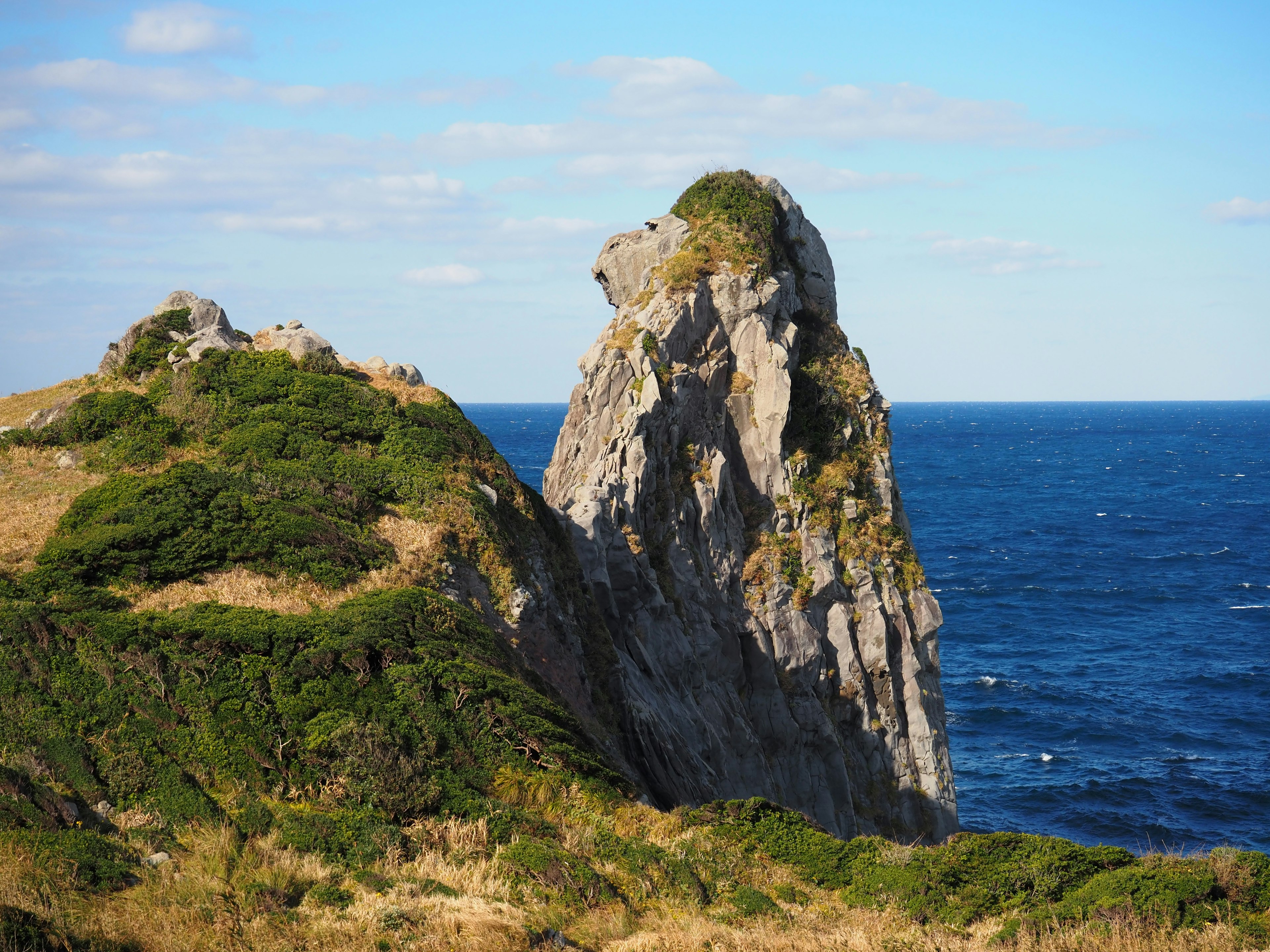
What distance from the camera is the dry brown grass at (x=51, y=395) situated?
95.1 feet

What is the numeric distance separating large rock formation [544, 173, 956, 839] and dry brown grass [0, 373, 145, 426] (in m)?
15.1

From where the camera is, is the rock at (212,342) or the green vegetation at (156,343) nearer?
the rock at (212,342)

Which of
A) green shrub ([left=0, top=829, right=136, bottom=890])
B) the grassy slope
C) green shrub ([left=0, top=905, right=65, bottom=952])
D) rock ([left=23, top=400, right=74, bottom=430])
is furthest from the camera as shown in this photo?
rock ([left=23, top=400, right=74, bottom=430])

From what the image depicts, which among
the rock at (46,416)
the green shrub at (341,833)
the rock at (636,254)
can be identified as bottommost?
the green shrub at (341,833)

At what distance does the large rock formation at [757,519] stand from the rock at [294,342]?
9.97m

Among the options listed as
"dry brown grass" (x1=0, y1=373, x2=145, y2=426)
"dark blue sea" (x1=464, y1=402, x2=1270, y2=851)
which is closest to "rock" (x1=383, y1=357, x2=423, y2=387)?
"dry brown grass" (x1=0, y1=373, x2=145, y2=426)

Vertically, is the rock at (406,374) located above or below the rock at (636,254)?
below

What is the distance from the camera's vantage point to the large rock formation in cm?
3316

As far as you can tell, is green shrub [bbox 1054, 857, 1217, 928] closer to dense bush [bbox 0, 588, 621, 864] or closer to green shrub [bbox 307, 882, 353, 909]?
dense bush [bbox 0, 588, 621, 864]

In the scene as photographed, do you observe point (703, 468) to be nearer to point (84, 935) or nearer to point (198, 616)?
point (198, 616)

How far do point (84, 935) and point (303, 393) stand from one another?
1920cm

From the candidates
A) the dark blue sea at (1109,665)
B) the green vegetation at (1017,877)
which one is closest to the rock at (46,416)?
the green vegetation at (1017,877)

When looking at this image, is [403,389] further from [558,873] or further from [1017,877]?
[1017,877]

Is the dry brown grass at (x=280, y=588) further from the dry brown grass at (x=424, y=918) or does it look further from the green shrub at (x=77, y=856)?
the green shrub at (x=77, y=856)
